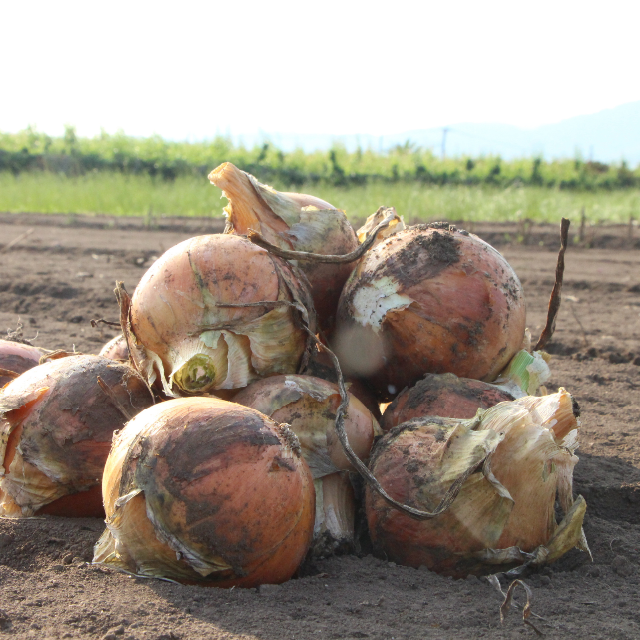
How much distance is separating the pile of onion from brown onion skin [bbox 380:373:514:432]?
22 cm

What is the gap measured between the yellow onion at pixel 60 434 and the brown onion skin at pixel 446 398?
86 cm

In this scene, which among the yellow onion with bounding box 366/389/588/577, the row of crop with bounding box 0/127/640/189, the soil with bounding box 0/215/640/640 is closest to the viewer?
the soil with bounding box 0/215/640/640

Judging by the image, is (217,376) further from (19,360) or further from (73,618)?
(19,360)

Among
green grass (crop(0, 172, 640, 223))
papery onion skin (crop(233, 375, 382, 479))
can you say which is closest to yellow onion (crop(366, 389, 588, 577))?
papery onion skin (crop(233, 375, 382, 479))

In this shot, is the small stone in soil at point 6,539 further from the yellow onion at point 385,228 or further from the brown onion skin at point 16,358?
the yellow onion at point 385,228

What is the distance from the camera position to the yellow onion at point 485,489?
182 cm

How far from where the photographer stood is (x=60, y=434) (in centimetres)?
203

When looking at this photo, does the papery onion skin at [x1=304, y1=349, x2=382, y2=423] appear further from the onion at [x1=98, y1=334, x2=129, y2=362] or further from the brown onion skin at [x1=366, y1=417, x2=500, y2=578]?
the onion at [x1=98, y1=334, x2=129, y2=362]

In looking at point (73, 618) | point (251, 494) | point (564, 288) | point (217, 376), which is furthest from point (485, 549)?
point (564, 288)

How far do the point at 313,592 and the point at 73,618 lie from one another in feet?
1.92

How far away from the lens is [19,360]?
2.60m

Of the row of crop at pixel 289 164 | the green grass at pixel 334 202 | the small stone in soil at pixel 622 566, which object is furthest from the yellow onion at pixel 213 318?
the row of crop at pixel 289 164

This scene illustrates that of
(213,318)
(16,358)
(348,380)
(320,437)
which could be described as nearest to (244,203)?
(213,318)

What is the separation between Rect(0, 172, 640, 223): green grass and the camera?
501 inches
